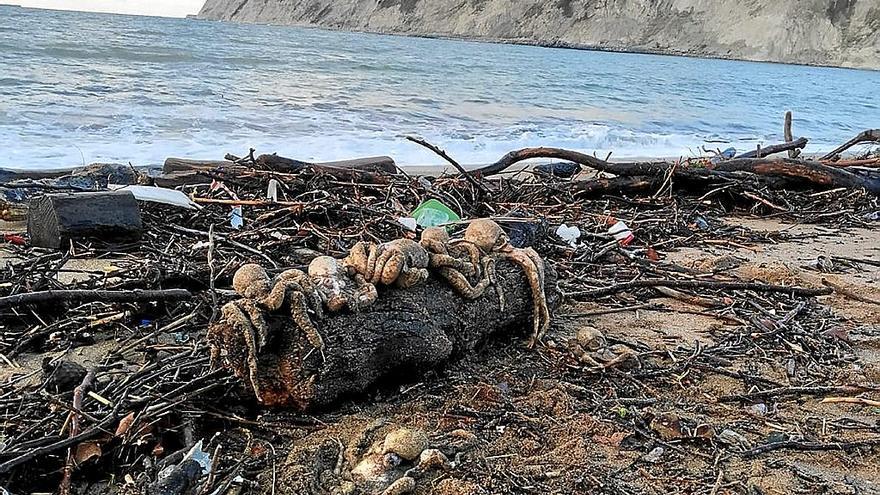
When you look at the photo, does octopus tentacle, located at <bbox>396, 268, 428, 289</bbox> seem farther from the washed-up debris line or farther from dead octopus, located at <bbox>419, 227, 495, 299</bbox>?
the washed-up debris line

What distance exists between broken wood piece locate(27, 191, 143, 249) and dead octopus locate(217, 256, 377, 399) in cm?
243

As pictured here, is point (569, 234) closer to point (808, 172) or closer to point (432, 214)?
point (432, 214)

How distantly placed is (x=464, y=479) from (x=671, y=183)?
5012 mm

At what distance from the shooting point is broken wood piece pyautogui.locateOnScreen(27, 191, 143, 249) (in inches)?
175

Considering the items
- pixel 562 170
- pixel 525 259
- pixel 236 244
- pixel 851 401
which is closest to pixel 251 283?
pixel 525 259

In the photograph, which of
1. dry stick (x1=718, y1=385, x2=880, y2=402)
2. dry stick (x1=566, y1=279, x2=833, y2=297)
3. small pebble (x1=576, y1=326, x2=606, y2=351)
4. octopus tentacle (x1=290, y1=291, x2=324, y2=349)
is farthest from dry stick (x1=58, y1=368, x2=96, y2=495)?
dry stick (x1=566, y1=279, x2=833, y2=297)

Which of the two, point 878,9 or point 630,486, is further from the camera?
point 878,9

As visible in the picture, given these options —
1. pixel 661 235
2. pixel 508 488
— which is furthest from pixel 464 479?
pixel 661 235

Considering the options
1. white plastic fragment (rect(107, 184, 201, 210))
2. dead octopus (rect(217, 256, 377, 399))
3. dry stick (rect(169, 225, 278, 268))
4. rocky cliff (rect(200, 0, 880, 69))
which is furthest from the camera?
rocky cliff (rect(200, 0, 880, 69))

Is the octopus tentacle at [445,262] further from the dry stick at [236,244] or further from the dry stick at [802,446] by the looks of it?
the dry stick at [236,244]

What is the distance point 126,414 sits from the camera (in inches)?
92.9

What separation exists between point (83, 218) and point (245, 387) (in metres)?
2.60

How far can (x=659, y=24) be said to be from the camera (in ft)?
235

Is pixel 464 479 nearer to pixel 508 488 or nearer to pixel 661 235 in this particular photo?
pixel 508 488
